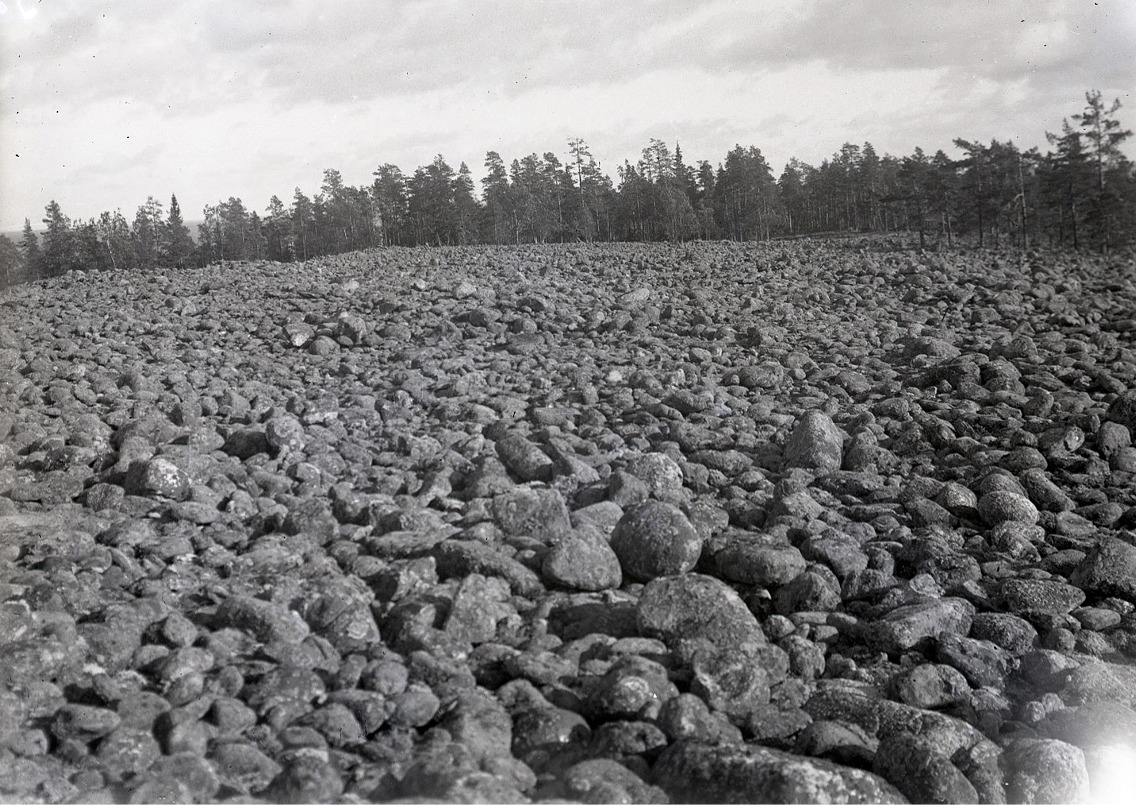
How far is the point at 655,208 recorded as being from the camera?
2579 inches

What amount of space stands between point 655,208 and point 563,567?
62.6m

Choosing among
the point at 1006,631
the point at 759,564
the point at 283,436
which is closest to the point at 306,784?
the point at 759,564

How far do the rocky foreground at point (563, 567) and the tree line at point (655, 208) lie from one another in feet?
121

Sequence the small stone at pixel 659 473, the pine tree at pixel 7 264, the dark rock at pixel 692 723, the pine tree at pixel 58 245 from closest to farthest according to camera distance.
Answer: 1. the dark rock at pixel 692 723
2. the small stone at pixel 659 473
3. the pine tree at pixel 7 264
4. the pine tree at pixel 58 245

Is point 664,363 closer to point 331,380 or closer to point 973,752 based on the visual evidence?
point 331,380

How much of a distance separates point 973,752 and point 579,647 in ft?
7.32

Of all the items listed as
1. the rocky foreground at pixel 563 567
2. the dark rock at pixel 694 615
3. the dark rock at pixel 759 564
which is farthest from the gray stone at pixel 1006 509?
the dark rock at pixel 694 615

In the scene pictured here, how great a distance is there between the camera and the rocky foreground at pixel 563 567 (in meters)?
3.90

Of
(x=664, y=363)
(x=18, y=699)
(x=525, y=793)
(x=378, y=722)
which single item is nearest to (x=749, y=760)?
(x=525, y=793)

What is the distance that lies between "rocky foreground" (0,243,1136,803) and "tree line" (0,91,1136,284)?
36968 mm

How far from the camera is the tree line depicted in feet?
144

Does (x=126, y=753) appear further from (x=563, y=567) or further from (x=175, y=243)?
(x=175, y=243)

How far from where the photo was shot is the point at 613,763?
149 inches

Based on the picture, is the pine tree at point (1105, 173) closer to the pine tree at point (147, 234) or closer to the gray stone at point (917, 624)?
the gray stone at point (917, 624)
